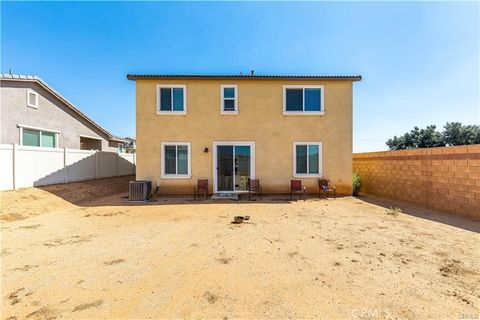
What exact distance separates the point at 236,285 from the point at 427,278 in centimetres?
308

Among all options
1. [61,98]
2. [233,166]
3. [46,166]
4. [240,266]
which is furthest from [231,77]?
[61,98]

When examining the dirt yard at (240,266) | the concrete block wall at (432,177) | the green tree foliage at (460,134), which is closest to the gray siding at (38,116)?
the dirt yard at (240,266)

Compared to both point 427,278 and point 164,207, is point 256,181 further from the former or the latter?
point 427,278

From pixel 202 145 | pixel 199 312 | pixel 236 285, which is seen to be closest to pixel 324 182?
pixel 202 145

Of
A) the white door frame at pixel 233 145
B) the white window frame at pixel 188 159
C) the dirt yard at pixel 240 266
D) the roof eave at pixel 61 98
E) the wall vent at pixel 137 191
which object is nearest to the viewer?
the dirt yard at pixel 240 266

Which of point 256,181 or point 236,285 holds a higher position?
point 256,181

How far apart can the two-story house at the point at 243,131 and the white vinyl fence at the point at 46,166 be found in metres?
4.82

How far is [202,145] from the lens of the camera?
35.1 ft

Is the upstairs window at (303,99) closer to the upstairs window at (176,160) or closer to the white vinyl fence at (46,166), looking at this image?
the upstairs window at (176,160)

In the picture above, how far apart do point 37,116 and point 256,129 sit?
14720mm

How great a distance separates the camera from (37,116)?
1419cm

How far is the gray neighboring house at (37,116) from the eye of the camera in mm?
12578

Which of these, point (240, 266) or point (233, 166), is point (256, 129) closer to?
point (233, 166)

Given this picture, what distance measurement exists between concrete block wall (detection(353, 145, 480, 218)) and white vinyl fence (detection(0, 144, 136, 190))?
17.2m
